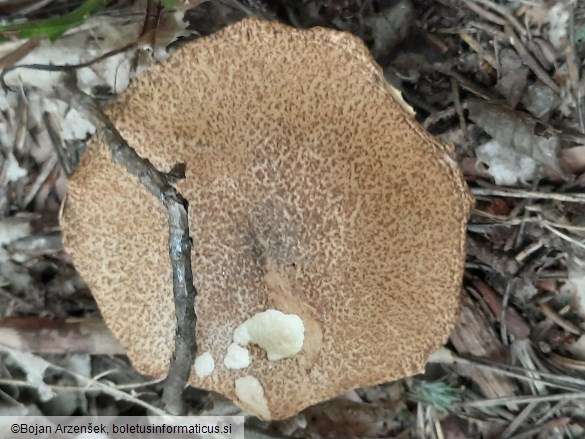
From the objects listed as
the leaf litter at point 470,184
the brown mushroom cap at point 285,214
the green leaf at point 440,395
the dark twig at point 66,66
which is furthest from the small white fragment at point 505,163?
the dark twig at point 66,66

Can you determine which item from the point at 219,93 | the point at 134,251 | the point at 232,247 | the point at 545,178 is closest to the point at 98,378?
the point at 134,251

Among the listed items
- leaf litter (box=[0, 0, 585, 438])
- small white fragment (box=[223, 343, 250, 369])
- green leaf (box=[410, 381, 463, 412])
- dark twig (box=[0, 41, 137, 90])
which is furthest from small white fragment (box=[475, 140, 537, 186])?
dark twig (box=[0, 41, 137, 90])

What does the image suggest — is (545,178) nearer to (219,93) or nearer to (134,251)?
(219,93)

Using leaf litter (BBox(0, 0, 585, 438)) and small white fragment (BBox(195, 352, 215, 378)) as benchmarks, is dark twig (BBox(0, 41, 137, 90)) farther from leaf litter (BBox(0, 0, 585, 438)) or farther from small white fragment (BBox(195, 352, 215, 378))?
small white fragment (BBox(195, 352, 215, 378))

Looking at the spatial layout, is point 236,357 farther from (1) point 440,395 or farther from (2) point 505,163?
(2) point 505,163

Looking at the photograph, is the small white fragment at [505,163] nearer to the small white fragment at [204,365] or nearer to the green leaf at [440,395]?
the green leaf at [440,395]
